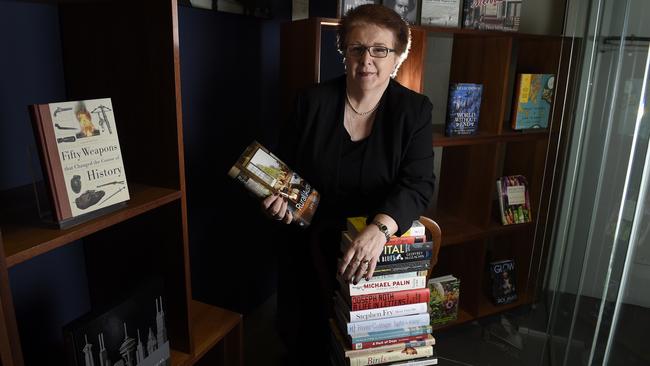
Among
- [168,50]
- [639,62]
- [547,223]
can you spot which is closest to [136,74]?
[168,50]

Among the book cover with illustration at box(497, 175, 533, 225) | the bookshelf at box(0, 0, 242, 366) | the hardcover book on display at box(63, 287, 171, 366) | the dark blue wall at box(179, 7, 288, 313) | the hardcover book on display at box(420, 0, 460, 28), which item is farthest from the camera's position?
the book cover with illustration at box(497, 175, 533, 225)

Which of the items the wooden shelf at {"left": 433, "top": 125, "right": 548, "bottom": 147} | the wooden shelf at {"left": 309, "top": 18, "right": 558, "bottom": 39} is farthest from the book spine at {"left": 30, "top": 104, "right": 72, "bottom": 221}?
the wooden shelf at {"left": 433, "top": 125, "right": 548, "bottom": 147}

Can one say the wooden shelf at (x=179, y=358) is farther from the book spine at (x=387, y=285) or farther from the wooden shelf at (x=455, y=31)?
the wooden shelf at (x=455, y=31)

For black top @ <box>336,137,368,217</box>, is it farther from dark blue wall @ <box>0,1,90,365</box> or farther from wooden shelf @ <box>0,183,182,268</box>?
dark blue wall @ <box>0,1,90,365</box>

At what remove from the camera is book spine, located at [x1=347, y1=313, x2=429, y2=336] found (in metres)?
1.33

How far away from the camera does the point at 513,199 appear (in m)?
2.54

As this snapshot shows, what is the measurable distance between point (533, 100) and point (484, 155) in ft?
→ 1.30

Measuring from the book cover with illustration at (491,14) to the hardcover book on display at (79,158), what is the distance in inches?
69.6

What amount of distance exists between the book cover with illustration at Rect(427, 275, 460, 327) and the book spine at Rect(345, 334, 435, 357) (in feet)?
3.34

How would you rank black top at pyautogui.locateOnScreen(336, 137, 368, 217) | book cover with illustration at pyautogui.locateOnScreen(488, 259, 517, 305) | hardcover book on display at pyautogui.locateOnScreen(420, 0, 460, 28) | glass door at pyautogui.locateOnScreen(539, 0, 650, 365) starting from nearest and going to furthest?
glass door at pyautogui.locateOnScreen(539, 0, 650, 365)
black top at pyautogui.locateOnScreen(336, 137, 368, 217)
hardcover book on display at pyautogui.locateOnScreen(420, 0, 460, 28)
book cover with illustration at pyautogui.locateOnScreen(488, 259, 517, 305)

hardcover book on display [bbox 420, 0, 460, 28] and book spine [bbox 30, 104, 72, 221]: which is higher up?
hardcover book on display [bbox 420, 0, 460, 28]

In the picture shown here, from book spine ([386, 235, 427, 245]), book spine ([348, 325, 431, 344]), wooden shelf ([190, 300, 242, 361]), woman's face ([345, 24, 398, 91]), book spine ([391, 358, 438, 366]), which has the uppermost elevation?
woman's face ([345, 24, 398, 91])

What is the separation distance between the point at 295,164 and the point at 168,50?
66cm

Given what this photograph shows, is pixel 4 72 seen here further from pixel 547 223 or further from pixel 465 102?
pixel 547 223
